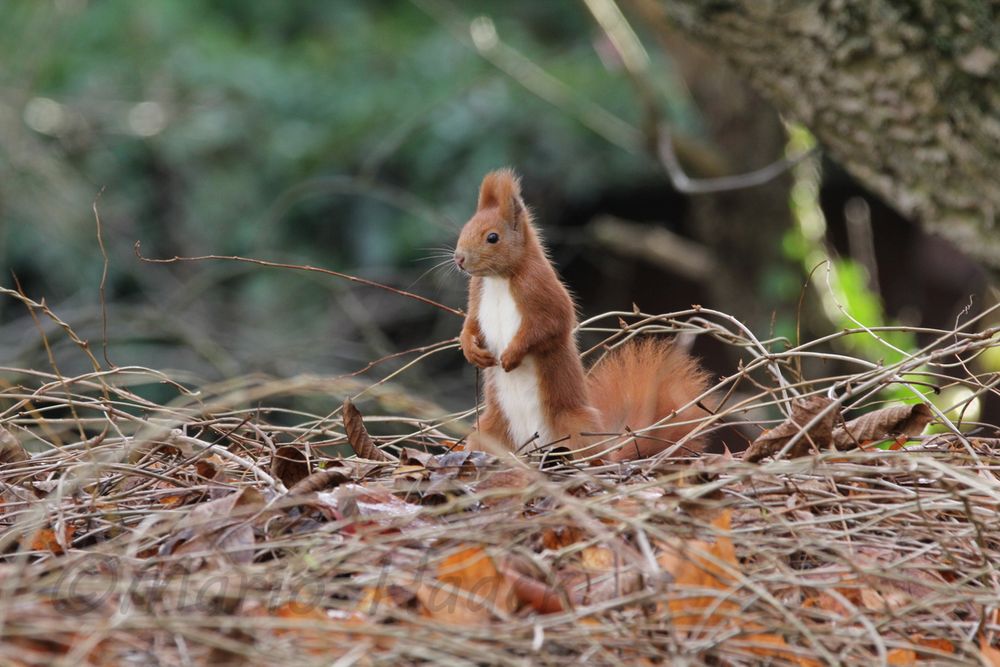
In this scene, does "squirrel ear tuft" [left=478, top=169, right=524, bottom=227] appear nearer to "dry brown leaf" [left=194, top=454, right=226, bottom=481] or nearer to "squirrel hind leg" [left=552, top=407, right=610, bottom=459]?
"squirrel hind leg" [left=552, top=407, right=610, bottom=459]

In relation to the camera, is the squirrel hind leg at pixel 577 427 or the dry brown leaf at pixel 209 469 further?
the squirrel hind leg at pixel 577 427

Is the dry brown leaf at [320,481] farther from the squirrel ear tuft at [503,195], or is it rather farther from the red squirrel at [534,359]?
the squirrel ear tuft at [503,195]

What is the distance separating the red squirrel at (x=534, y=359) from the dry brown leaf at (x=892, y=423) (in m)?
0.29

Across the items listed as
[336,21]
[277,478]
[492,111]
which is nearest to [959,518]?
[277,478]

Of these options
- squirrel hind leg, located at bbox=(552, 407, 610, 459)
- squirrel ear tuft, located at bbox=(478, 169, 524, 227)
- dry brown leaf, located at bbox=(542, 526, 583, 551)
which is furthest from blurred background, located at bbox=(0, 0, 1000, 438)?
dry brown leaf, located at bbox=(542, 526, 583, 551)

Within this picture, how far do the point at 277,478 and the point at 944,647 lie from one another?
0.87m

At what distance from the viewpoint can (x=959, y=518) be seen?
1.43m

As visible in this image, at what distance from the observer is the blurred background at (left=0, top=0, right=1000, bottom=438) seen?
430 cm

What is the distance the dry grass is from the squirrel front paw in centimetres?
37

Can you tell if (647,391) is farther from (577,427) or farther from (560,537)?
(560,537)

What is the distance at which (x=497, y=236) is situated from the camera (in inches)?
75.9

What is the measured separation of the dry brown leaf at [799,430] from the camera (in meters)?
1.54

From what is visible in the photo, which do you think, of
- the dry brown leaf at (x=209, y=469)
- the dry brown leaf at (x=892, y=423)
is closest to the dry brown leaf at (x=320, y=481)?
the dry brown leaf at (x=209, y=469)

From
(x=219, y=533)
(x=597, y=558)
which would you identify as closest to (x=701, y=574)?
(x=597, y=558)
